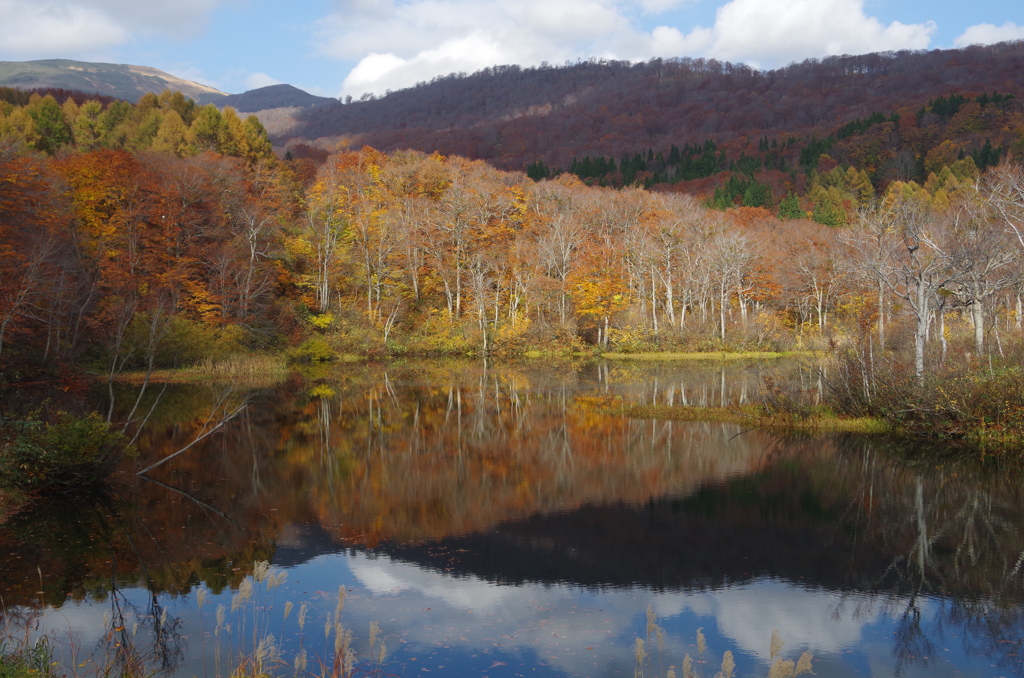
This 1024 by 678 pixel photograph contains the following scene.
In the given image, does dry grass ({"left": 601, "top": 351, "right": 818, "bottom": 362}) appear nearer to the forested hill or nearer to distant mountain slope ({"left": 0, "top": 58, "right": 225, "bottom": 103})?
the forested hill

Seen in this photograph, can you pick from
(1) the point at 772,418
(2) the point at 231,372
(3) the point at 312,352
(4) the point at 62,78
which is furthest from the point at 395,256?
(4) the point at 62,78

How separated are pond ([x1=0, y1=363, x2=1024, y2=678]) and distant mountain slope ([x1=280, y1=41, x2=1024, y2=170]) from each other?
295 ft

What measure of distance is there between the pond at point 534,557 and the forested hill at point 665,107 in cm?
8470

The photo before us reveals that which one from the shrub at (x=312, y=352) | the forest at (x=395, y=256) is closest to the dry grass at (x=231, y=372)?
the forest at (x=395, y=256)

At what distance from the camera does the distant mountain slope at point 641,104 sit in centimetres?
11383

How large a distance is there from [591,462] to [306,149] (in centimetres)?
8003

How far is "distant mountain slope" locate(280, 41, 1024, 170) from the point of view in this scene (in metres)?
114

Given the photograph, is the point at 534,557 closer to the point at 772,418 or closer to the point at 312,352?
the point at 772,418

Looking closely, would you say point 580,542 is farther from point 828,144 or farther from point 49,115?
point 828,144

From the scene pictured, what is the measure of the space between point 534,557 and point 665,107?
13832cm

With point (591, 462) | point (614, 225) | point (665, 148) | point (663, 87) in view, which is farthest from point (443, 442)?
point (663, 87)

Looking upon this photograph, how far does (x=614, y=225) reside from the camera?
184 feet

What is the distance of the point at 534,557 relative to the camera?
10.1 metres

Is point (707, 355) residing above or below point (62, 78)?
below
